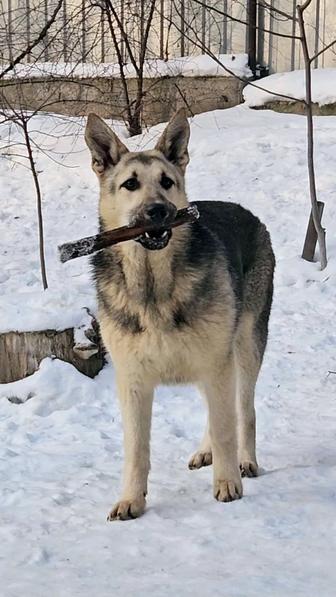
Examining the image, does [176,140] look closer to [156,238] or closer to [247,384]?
[156,238]

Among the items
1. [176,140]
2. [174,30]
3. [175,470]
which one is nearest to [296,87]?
[174,30]

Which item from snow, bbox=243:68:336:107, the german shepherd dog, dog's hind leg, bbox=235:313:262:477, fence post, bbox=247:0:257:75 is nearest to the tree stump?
dog's hind leg, bbox=235:313:262:477

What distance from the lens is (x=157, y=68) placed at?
39.7ft

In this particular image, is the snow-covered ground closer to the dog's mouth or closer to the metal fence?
the dog's mouth

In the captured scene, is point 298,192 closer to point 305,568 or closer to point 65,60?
point 65,60

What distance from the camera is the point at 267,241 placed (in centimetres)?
527

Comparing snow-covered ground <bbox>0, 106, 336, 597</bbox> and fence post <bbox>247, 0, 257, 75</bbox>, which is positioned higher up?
fence post <bbox>247, 0, 257, 75</bbox>

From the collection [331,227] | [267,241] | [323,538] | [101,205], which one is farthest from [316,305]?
[323,538]

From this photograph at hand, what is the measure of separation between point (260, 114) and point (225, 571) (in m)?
9.29

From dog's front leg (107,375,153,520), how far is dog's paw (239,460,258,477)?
611mm

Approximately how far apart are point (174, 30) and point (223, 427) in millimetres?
9537

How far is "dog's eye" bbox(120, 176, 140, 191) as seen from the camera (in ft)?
13.3

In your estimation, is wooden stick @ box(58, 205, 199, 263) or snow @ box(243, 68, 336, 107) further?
snow @ box(243, 68, 336, 107)

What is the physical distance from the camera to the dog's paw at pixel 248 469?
4445mm
